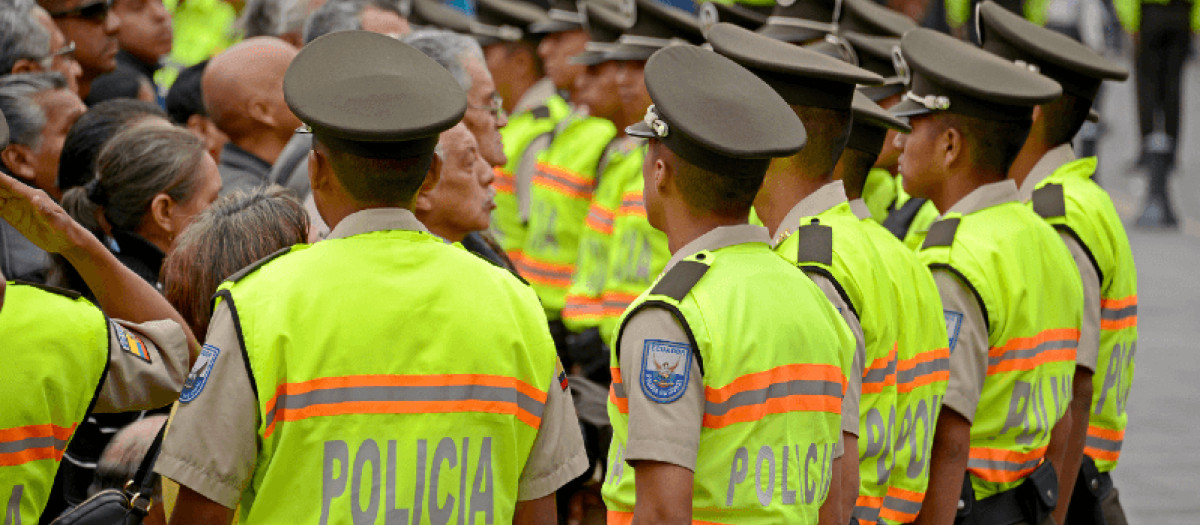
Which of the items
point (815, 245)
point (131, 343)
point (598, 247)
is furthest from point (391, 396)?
point (598, 247)

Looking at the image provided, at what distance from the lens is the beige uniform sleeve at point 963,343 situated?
11.3 feet

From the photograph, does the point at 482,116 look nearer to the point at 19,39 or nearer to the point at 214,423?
the point at 19,39

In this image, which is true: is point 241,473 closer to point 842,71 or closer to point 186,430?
point 186,430

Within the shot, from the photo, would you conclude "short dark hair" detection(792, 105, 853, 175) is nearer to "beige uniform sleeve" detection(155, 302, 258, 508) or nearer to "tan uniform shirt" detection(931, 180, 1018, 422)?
"tan uniform shirt" detection(931, 180, 1018, 422)

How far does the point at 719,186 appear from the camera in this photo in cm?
256

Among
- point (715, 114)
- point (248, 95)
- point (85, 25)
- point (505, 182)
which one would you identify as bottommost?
point (505, 182)

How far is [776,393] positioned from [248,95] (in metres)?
2.62

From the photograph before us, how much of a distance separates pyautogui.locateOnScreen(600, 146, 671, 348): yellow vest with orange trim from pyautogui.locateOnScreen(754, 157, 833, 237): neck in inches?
81.5

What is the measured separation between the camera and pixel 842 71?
3064mm

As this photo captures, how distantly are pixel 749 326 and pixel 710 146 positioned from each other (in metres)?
0.34

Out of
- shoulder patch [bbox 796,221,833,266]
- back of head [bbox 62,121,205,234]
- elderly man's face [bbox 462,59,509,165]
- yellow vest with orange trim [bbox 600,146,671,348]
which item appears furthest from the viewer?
yellow vest with orange trim [bbox 600,146,671,348]

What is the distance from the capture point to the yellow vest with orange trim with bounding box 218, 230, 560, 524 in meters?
2.21

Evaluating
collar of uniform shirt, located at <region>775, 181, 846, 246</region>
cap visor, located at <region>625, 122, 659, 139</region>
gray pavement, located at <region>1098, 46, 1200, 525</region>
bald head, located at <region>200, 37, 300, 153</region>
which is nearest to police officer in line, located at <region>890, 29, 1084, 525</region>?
collar of uniform shirt, located at <region>775, 181, 846, 246</region>

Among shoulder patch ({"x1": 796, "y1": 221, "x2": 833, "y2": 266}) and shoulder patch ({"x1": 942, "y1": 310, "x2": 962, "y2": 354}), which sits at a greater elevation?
shoulder patch ({"x1": 796, "y1": 221, "x2": 833, "y2": 266})
